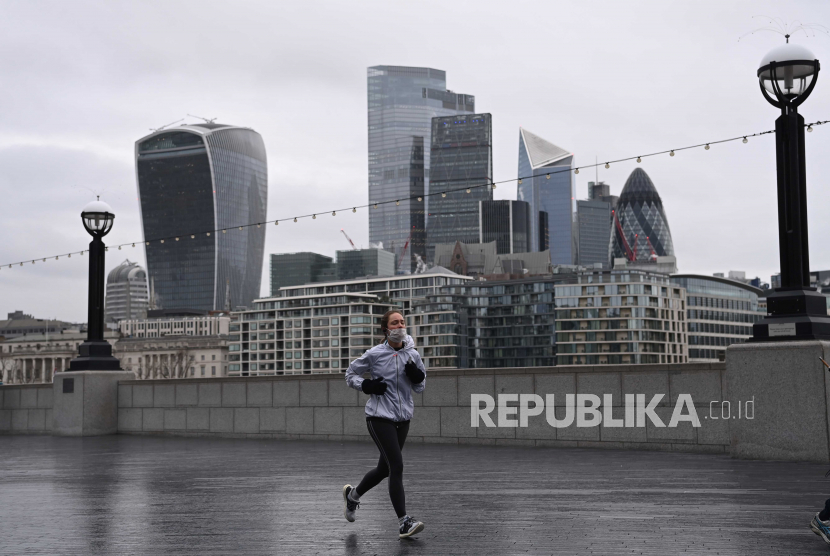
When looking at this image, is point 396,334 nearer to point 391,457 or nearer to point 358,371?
point 358,371

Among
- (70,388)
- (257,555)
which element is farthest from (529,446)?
(70,388)

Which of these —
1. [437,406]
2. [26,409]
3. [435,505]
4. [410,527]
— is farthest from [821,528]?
[26,409]

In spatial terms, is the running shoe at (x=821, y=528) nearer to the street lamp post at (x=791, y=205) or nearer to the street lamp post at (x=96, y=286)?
the street lamp post at (x=791, y=205)

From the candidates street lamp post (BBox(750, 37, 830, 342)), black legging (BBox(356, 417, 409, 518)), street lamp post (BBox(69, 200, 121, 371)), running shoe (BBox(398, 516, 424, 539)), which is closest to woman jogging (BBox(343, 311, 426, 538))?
black legging (BBox(356, 417, 409, 518))

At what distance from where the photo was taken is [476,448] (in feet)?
58.3

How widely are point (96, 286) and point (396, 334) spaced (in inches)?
778

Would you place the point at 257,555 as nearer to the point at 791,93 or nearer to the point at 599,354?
the point at 791,93

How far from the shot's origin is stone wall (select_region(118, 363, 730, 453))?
16125 mm

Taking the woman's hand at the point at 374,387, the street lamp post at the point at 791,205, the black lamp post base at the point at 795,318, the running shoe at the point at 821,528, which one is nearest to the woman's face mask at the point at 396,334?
the woman's hand at the point at 374,387

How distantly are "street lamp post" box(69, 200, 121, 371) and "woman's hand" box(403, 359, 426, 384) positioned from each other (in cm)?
1933

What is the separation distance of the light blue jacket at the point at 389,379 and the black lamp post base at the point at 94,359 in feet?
61.8

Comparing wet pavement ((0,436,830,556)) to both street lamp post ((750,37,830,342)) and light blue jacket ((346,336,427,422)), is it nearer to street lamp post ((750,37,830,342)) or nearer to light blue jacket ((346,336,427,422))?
light blue jacket ((346,336,427,422))

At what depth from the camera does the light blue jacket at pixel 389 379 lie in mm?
8688

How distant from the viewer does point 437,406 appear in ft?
62.6
